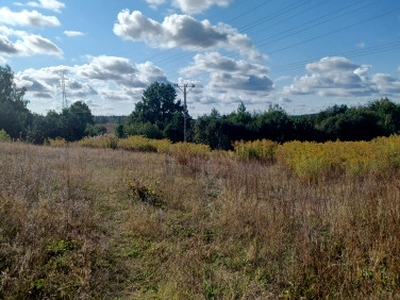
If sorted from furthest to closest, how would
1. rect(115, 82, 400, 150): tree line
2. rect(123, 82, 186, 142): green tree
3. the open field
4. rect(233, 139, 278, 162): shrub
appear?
rect(123, 82, 186, 142): green tree
rect(115, 82, 400, 150): tree line
rect(233, 139, 278, 162): shrub
the open field

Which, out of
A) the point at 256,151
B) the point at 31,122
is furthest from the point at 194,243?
the point at 31,122

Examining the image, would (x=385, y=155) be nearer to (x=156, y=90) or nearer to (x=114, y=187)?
(x=114, y=187)

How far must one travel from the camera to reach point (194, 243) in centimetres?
332

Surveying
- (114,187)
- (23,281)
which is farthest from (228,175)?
(23,281)

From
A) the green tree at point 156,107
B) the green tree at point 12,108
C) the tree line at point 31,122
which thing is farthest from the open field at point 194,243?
the green tree at point 156,107

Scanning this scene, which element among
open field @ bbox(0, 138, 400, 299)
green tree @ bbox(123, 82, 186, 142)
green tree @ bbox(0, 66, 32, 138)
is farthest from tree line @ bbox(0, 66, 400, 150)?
open field @ bbox(0, 138, 400, 299)

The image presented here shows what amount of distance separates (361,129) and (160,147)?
3181cm

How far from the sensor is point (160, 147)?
540 inches

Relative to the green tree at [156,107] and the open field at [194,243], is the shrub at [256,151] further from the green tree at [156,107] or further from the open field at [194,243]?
the green tree at [156,107]

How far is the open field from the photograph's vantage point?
8.04ft

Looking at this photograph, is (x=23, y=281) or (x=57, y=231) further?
(x=57, y=231)

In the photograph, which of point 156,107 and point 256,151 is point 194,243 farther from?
point 156,107

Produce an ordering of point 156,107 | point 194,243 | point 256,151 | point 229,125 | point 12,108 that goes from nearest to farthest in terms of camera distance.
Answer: point 194,243
point 256,151
point 229,125
point 12,108
point 156,107

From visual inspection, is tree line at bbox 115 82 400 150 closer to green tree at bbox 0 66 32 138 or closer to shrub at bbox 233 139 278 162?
green tree at bbox 0 66 32 138
